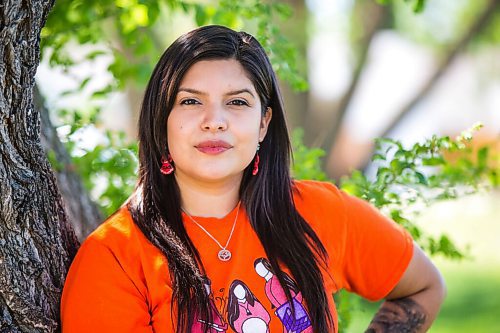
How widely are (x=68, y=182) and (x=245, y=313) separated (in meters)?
1.08

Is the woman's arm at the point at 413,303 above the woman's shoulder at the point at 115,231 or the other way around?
the other way around

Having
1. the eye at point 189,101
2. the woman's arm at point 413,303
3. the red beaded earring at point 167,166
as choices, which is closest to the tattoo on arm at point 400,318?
the woman's arm at point 413,303

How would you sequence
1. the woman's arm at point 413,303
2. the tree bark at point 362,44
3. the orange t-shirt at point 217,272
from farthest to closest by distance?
1. the tree bark at point 362,44
2. the woman's arm at point 413,303
3. the orange t-shirt at point 217,272

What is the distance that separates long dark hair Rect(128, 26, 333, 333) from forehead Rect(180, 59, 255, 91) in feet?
0.05

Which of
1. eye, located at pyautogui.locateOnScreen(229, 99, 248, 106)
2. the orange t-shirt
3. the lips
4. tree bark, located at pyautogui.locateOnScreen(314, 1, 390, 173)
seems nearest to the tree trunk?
the orange t-shirt

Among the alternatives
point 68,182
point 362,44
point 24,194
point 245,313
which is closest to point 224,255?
point 245,313

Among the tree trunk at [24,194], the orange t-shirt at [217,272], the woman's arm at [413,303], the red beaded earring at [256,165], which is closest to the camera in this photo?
the tree trunk at [24,194]

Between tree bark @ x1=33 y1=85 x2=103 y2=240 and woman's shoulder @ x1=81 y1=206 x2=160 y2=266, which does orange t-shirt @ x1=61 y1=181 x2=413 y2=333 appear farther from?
tree bark @ x1=33 y1=85 x2=103 y2=240

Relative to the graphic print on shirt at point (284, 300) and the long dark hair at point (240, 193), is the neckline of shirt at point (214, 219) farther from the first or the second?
the graphic print on shirt at point (284, 300)

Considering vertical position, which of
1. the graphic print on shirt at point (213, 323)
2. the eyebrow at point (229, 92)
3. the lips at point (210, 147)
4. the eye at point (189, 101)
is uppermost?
the eyebrow at point (229, 92)

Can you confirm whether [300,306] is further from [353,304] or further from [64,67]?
[64,67]

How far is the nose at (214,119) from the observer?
7.55 feet

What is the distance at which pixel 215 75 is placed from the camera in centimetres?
236

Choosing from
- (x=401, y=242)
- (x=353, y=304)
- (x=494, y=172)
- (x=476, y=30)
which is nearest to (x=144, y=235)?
(x=401, y=242)
